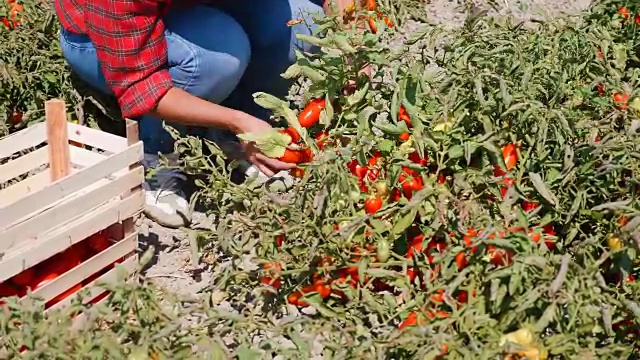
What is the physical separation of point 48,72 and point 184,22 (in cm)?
47

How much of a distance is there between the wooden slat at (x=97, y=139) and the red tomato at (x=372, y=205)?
2.23 ft

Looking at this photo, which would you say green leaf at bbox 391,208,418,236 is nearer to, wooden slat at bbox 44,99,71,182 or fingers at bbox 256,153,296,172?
fingers at bbox 256,153,296,172

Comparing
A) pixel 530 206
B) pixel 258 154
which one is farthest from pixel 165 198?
pixel 530 206

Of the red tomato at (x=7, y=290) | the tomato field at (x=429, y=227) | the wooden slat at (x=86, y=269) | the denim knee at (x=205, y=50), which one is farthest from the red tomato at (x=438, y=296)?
the denim knee at (x=205, y=50)

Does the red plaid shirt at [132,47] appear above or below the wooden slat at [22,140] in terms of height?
above

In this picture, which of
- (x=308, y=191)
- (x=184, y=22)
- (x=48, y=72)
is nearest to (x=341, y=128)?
(x=308, y=191)

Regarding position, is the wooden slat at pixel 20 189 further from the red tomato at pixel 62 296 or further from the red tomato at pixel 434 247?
the red tomato at pixel 434 247

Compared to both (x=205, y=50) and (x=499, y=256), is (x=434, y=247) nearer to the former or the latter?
(x=499, y=256)

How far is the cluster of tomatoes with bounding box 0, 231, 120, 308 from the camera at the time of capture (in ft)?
6.08

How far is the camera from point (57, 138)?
2164 millimetres

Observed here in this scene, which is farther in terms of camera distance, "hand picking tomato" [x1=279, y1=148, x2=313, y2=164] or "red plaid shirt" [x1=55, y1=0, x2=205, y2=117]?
"red plaid shirt" [x1=55, y1=0, x2=205, y2=117]

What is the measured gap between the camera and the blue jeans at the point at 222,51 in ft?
7.71

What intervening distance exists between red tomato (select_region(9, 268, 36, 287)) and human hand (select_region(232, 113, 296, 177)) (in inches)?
20.1

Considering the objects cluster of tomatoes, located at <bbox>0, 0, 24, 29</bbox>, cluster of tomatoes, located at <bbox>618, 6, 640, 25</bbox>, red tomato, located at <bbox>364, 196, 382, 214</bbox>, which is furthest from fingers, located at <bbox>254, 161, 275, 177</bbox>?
cluster of tomatoes, located at <bbox>0, 0, 24, 29</bbox>
